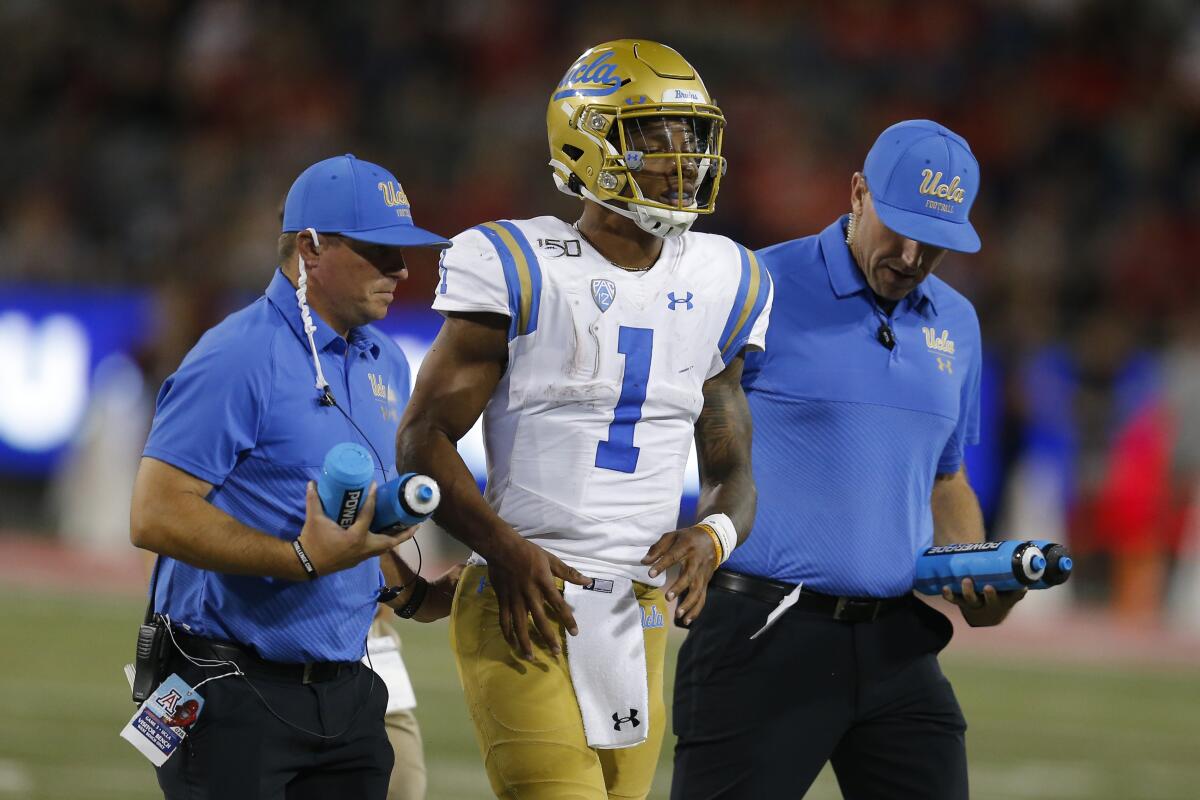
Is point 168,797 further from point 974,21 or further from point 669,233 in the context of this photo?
point 974,21

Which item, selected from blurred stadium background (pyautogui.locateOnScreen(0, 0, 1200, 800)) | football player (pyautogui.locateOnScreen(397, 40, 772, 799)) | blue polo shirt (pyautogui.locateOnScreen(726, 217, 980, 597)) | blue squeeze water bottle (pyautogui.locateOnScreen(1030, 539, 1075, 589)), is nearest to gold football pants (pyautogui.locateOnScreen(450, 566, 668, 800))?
football player (pyautogui.locateOnScreen(397, 40, 772, 799))

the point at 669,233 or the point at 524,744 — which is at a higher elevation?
the point at 669,233

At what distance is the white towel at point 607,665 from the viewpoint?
364 cm

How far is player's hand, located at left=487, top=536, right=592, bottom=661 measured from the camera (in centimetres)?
354

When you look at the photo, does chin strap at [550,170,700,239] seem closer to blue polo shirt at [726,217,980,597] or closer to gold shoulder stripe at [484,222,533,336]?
gold shoulder stripe at [484,222,533,336]

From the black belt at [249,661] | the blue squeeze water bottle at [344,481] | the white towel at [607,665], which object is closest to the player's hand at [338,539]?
the blue squeeze water bottle at [344,481]

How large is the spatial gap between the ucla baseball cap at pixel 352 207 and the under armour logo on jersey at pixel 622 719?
99 centimetres

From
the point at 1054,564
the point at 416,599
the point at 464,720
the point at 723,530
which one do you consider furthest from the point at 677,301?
the point at 464,720

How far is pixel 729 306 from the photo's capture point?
12.6 feet

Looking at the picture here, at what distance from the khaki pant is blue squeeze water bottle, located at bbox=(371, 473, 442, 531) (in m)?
1.50

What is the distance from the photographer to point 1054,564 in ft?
13.4

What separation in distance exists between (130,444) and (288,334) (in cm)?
931

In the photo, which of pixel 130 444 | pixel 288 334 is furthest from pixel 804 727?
pixel 130 444

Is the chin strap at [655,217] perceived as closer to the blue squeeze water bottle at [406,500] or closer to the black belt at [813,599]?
the blue squeeze water bottle at [406,500]
